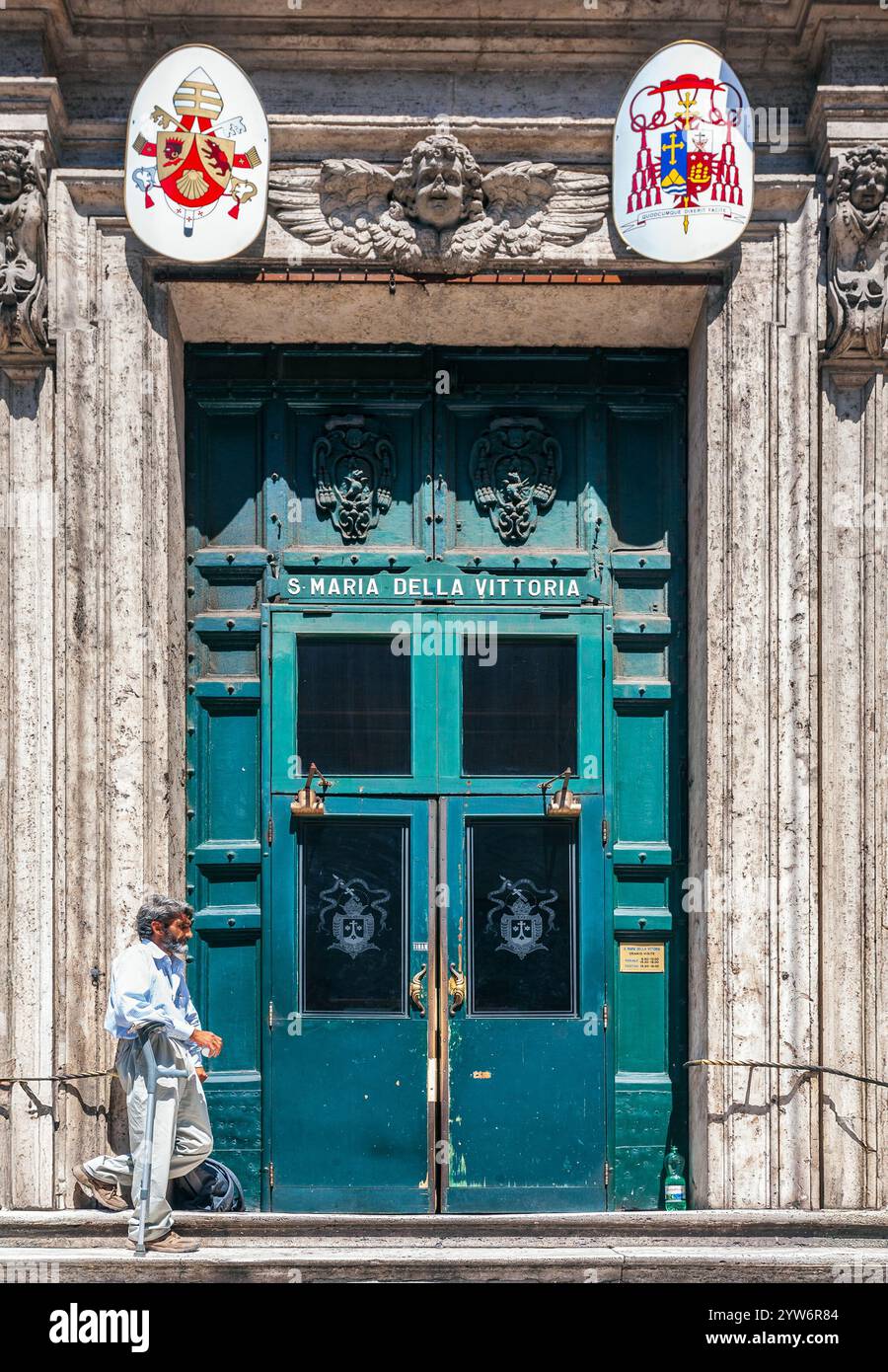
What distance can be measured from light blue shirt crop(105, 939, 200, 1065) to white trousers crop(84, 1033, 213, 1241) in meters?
0.10

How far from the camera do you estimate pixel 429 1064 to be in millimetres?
8859

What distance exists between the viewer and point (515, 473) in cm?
919

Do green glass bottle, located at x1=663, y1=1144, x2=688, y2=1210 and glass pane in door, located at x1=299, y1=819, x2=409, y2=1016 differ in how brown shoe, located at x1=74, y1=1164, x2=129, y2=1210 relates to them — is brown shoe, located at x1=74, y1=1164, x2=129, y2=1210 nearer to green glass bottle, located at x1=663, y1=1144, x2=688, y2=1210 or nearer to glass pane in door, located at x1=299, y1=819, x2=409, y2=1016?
glass pane in door, located at x1=299, y1=819, x2=409, y2=1016

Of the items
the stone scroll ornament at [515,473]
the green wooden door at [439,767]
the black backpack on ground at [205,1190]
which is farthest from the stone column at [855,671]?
the black backpack on ground at [205,1190]

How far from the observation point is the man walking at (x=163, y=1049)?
763 cm

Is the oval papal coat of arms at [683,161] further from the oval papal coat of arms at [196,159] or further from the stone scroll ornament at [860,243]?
the oval papal coat of arms at [196,159]

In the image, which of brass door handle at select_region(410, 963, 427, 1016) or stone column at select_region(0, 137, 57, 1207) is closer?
stone column at select_region(0, 137, 57, 1207)

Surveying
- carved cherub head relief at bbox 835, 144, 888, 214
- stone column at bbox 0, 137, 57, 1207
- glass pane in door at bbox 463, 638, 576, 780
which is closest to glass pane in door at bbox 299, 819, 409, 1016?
glass pane in door at bbox 463, 638, 576, 780

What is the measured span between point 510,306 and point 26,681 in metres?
3.13

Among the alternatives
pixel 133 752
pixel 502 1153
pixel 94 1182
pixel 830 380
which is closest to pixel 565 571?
pixel 830 380

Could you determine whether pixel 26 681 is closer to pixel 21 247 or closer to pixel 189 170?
pixel 21 247

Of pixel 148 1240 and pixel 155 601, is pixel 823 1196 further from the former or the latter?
pixel 155 601

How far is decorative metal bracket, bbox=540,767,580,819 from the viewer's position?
8.95 meters

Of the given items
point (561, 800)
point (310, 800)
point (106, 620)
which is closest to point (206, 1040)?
point (310, 800)
